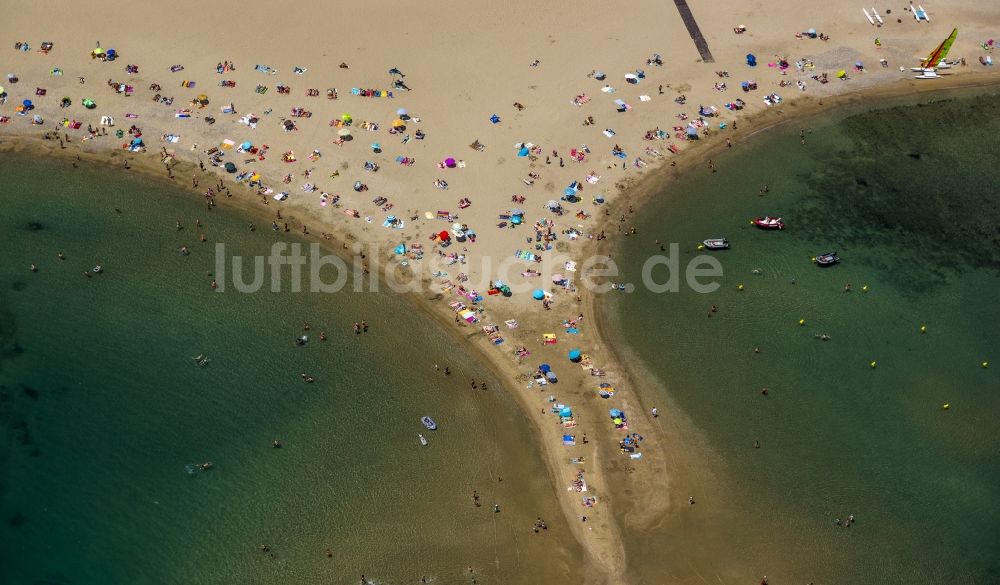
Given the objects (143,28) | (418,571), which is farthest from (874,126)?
(143,28)

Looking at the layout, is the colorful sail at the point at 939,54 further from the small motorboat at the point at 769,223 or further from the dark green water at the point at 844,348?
the small motorboat at the point at 769,223

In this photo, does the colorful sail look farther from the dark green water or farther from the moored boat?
the moored boat

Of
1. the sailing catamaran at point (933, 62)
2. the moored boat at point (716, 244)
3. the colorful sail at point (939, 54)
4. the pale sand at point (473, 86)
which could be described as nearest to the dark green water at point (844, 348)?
the moored boat at point (716, 244)

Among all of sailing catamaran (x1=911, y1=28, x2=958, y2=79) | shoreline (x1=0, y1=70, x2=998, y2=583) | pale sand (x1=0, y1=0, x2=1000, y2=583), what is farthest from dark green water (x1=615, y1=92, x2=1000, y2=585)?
pale sand (x1=0, y1=0, x2=1000, y2=583)

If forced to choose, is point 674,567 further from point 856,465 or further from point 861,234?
point 861,234

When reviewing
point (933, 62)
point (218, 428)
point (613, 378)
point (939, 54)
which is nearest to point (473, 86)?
point (613, 378)
